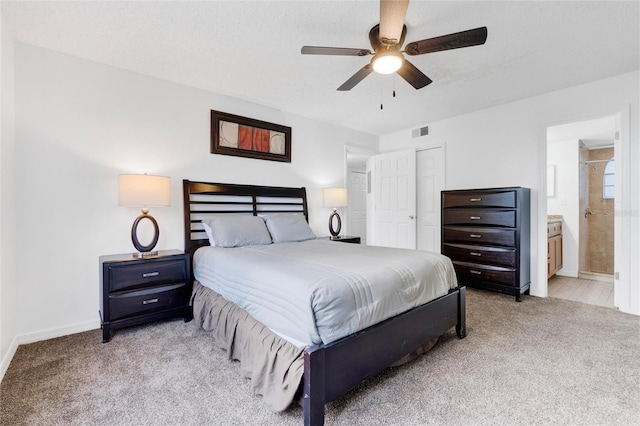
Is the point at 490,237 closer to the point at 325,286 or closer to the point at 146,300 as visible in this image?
the point at 325,286

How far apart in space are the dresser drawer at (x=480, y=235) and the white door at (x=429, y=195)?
700 millimetres

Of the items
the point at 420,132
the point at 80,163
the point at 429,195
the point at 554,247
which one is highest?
the point at 420,132

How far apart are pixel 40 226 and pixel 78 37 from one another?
1.63 meters

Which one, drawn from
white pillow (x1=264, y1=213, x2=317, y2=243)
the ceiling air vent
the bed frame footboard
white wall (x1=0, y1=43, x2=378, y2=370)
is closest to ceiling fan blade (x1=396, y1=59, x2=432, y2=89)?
the bed frame footboard

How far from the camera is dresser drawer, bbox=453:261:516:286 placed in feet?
11.1

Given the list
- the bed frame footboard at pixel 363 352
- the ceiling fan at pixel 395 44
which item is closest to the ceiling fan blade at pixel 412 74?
the ceiling fan at pixel 395 44

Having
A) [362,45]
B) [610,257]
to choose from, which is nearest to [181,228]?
[362,45]

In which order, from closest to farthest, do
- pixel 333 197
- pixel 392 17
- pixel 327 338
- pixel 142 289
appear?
pixel 327 338
pixel 392 17
pixel 142 289
pixel 333 197

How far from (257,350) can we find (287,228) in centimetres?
178

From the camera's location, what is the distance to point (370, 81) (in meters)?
3.15

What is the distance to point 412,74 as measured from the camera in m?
2.29

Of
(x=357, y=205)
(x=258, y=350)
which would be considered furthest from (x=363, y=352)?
(x=357, y=205)

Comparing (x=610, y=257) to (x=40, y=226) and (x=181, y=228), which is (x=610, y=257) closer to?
(x=181, y=228)

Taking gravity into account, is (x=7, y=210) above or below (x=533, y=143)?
below
